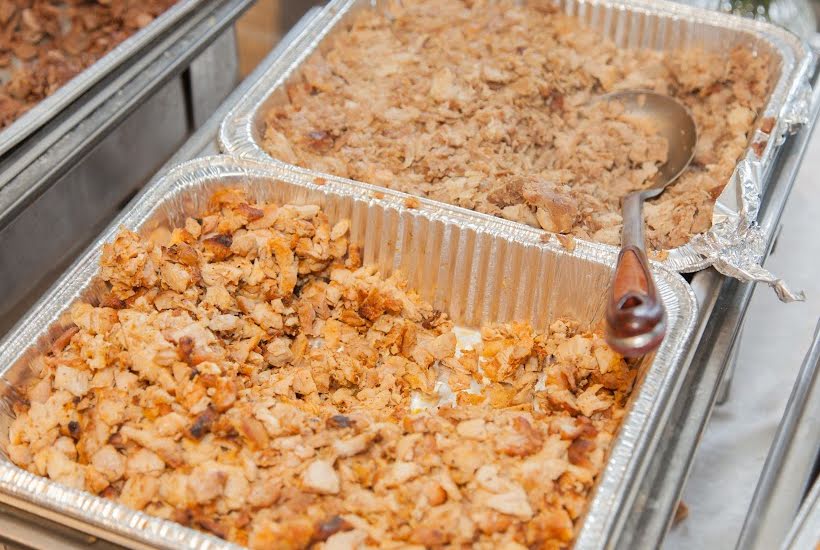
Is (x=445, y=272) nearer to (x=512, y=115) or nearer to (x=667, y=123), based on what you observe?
(x=512, y=115)

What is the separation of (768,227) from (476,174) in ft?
1.75

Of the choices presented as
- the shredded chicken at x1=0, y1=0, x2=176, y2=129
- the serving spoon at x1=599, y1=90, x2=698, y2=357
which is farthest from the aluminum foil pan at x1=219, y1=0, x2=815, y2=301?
the shredded chicken at x1=0, y1=0, x2=176, y2=129

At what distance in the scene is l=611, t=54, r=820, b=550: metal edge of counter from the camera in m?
1.10

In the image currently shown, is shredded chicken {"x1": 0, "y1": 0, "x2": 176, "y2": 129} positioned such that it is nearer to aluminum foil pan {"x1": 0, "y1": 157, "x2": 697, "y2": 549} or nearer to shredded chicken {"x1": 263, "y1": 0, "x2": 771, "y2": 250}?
shredded chicken {"x1": 263, "y1": 0, "x2": 771, "y2": 250}

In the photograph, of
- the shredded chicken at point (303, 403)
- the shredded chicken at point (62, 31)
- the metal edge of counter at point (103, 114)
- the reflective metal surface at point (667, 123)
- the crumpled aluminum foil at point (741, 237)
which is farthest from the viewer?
the shredded chicken at point (62, 31)

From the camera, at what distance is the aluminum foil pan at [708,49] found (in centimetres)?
139

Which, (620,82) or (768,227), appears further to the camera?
(620,82)

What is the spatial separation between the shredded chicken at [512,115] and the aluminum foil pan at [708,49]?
0.03 metres

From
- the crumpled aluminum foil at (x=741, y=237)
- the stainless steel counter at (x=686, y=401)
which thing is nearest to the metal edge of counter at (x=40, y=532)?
the stainless steel counter at (x=686, y=401)

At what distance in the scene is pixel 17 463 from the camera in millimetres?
1101

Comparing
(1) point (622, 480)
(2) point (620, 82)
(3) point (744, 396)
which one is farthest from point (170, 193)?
(3) point (744, 396)

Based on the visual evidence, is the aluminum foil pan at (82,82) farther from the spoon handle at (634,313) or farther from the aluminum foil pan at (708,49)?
the spoon handle at (634,313)

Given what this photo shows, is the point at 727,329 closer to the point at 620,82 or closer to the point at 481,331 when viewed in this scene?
the point at 481,331

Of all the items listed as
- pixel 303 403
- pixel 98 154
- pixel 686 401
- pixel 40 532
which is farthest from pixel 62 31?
pixel 686 401
